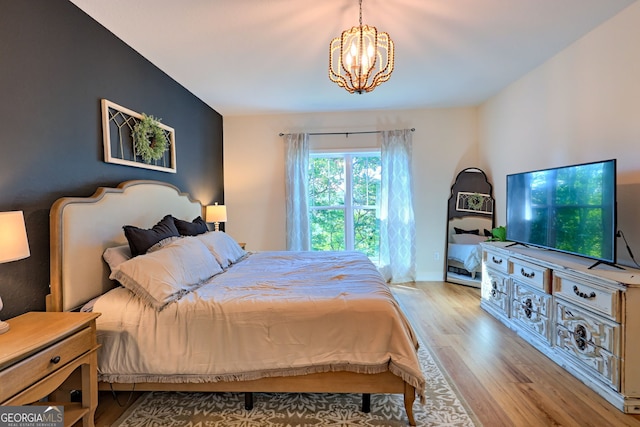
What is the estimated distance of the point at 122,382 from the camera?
1.81 meters

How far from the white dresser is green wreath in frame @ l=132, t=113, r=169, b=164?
3540 millimetres

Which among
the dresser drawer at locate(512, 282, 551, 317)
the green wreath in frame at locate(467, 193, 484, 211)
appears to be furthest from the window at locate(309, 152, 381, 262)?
the dresser drawer at locate(512, 282, 551, 317)

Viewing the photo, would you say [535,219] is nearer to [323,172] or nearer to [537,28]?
[537,28]

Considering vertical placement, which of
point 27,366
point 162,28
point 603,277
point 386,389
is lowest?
point 386,389

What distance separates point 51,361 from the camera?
4.60ft

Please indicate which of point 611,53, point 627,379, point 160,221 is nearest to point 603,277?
point 627,379

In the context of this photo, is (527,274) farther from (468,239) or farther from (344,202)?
(344,202)

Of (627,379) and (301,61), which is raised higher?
(301,61)

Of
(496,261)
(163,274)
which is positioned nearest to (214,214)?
(163,274)

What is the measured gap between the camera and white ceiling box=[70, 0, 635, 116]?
Result: 7.16ft

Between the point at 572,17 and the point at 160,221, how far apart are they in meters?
3.75

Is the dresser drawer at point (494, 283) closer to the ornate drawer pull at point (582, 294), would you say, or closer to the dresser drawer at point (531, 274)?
the dresser drawer at point (531, 274)

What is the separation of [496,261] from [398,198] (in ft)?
5.46

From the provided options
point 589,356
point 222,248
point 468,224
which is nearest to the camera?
point 589,356
